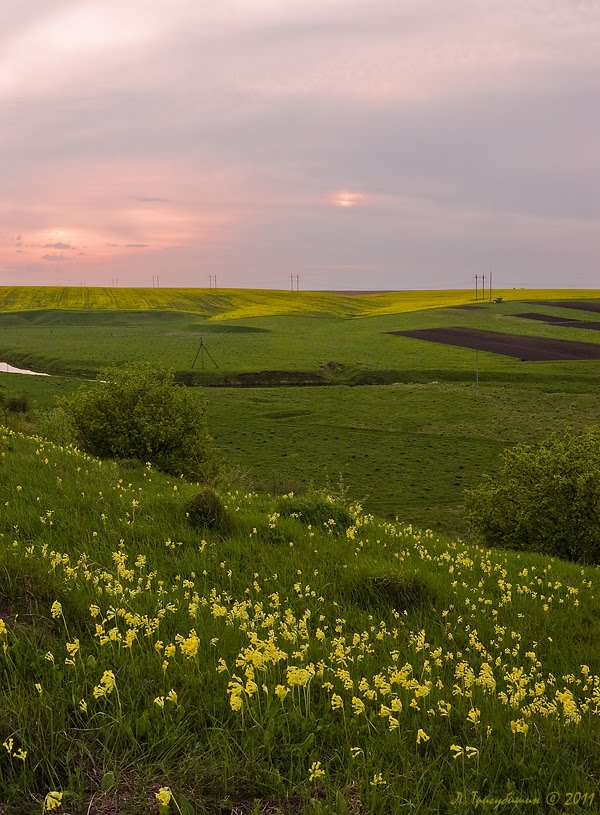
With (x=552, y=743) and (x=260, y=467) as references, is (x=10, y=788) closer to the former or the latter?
(x=552, y=743)

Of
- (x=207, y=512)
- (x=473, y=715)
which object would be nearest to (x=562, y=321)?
(x=207, y=512)

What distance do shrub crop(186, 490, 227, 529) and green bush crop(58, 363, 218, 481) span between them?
19.0m

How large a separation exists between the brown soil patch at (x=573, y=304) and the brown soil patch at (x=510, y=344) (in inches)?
2143

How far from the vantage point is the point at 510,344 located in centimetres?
11444

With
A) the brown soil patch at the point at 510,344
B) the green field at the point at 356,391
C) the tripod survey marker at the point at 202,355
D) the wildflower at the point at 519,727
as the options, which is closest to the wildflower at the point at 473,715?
the wildflower at the point at 519,727

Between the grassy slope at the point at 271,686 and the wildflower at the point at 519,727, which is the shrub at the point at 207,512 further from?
the wildflower at the point at 519,727

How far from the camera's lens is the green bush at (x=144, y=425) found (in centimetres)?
3058

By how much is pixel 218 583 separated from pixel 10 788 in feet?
16.3

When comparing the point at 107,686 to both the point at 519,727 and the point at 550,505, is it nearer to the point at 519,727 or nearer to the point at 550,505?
the point at 519,727

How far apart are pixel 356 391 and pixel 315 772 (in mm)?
79173

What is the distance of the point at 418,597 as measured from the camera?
29.2ft

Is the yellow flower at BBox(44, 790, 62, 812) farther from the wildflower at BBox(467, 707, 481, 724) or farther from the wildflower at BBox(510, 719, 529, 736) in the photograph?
the wildflower at BBox(510, 719, 529, 736)


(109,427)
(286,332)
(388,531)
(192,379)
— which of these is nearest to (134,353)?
(192,379)

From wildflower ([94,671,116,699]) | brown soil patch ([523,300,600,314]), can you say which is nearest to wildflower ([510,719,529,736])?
wildflower ([94,671,116,699])
